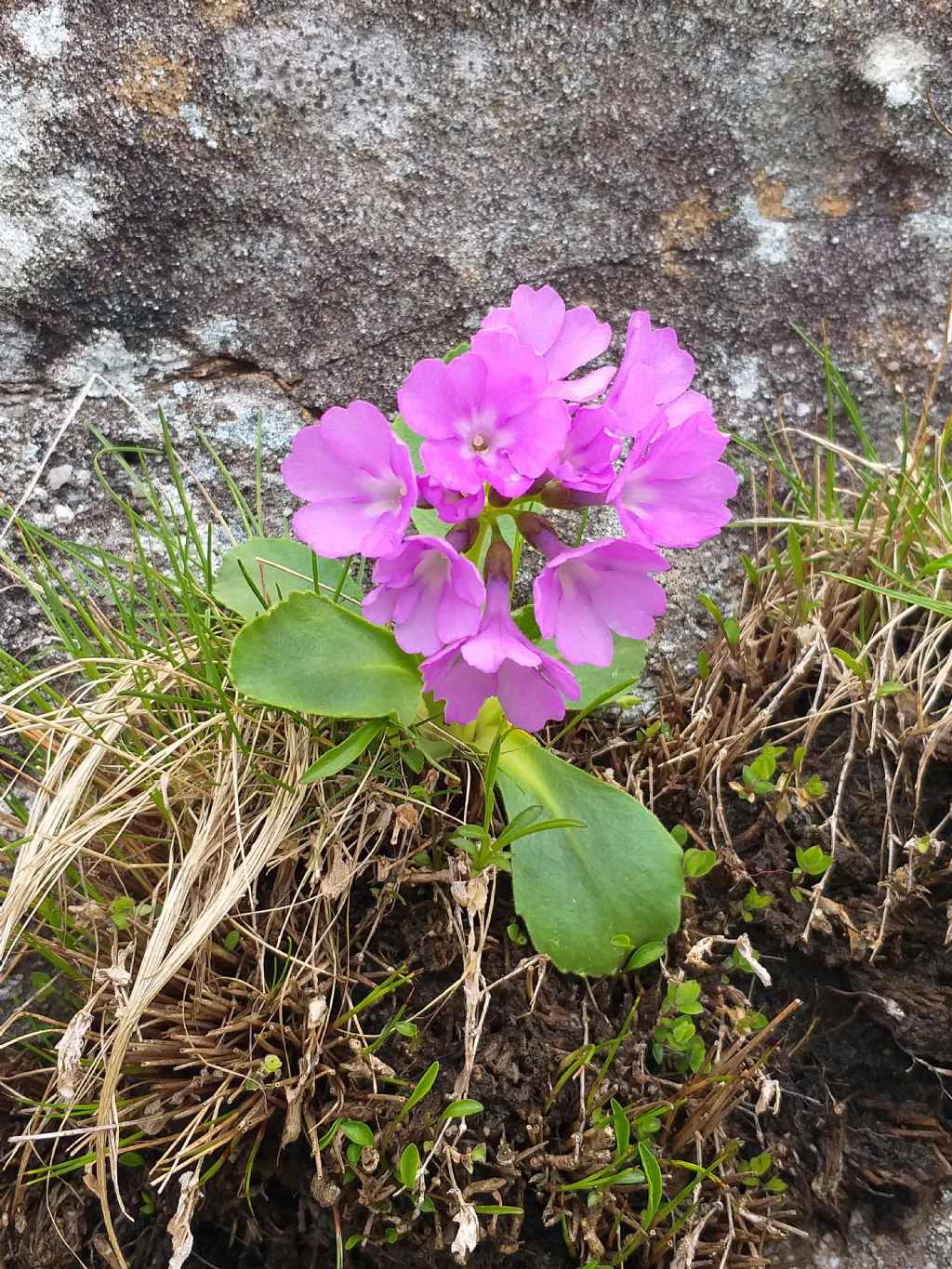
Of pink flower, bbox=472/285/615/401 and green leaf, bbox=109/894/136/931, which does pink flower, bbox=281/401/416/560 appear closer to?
pink flower, bbox=472/285/615/401

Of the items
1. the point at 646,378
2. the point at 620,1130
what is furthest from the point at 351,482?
the point at 620,1130

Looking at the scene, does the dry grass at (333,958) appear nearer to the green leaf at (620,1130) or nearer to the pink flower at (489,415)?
the green leaf at (620,1130)

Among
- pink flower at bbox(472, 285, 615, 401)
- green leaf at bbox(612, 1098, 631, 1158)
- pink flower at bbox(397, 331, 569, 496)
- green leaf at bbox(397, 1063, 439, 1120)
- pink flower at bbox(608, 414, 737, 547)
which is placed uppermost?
pink flower at bbox(472, 285, 615, 401)

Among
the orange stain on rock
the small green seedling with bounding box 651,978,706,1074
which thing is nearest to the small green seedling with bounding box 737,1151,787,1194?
the small green seedling with bounding box 651,978,706,1074

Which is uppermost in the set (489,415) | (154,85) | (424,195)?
(154,85)

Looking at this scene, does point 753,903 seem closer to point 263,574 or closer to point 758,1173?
point 758,1173

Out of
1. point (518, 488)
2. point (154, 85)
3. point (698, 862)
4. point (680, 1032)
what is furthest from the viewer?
point (154, 85)
